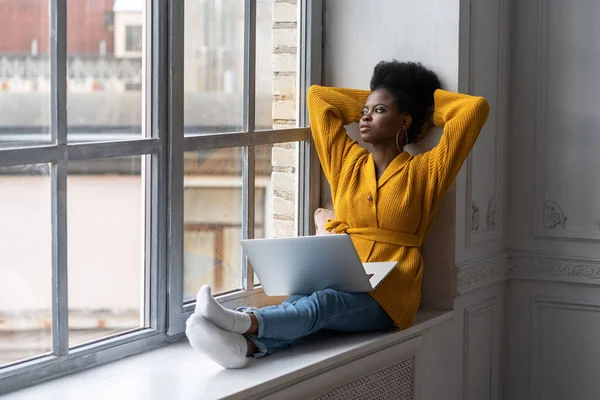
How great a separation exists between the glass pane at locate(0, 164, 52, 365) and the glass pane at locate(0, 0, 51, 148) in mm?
82

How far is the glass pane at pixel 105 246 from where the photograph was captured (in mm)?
2088

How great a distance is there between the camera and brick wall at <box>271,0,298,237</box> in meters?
2.68

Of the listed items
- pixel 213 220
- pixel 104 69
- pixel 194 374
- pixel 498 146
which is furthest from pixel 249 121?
pixel 498 146

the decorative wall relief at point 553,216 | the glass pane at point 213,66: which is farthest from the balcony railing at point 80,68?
the decorative wall relief at point 553,216

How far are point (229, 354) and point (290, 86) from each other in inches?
39.2

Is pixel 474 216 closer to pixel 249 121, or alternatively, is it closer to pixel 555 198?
pixel 555 198

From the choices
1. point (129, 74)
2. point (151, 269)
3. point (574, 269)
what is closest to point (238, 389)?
point (151, 269)

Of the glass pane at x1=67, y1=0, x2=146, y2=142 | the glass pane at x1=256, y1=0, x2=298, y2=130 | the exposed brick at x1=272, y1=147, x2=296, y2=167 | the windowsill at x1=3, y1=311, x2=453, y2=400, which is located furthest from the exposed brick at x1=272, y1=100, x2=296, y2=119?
the windowsill at x1=3, y1=311, x2=453, y2=400

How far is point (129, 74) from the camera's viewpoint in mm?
2188

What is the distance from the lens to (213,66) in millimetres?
2426

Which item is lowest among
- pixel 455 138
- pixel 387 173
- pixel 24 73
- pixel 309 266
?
pixel 309 266

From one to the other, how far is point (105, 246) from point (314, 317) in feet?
1.85

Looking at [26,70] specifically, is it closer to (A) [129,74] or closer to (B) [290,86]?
(A) [129,74]

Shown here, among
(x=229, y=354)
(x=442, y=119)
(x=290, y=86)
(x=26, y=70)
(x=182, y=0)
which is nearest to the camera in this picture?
(x=26, y=70)
